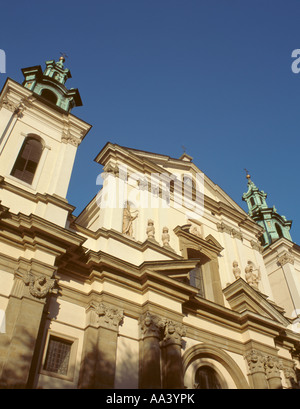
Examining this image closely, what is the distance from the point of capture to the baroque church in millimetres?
10039

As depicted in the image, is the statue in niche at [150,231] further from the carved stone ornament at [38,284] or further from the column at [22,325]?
the carved stone ornament at [38,284]

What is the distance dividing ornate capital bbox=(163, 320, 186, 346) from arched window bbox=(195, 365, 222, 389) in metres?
1.74

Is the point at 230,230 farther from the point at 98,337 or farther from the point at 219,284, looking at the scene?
the point at 98,337

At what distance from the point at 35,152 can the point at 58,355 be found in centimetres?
757

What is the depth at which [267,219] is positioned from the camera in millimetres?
30172

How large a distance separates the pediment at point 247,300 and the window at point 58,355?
7273 millimetres

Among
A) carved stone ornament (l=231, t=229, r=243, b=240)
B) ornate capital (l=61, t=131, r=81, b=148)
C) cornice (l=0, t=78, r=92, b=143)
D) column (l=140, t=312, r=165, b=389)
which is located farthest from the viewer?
carved stone ornament (l=231, t=229, r=243, b=240)

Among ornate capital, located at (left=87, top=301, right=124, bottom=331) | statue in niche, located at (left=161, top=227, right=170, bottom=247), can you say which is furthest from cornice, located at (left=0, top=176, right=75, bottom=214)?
statue in niche, located at (left=161, top=227, right=170, bottom=247)

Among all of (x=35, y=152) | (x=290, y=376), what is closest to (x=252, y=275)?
(x=290, y=376)

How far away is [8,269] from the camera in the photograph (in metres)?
10.3

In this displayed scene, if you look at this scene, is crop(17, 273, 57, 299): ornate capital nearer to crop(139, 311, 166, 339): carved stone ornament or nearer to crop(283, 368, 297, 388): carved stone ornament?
crop(139, 311, 166, 339): carved stone ornament

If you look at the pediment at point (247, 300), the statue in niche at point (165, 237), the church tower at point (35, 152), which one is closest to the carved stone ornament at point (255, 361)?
the pediment at point (247, 300)

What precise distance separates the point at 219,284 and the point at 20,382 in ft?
31.0
